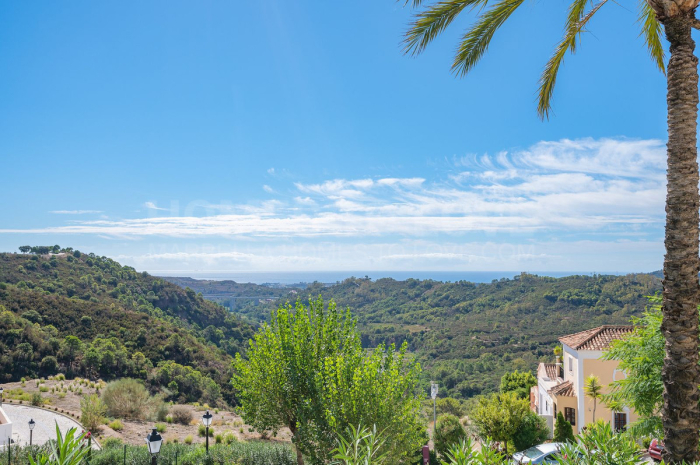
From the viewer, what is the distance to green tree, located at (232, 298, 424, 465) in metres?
8.80

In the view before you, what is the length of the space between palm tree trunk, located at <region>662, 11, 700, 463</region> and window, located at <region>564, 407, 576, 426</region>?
15.7 m

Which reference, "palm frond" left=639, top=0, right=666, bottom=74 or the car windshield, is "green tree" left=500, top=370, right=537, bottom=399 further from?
"palm frond" left=639, top=0, right=666, bottom=74

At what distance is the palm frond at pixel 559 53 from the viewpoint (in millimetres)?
5867

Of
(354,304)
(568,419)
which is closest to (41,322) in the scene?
(568,419)

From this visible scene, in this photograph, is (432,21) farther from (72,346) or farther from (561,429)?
(72,346)

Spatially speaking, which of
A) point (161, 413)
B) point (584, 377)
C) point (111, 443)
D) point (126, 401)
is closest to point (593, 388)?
point (584, 377)

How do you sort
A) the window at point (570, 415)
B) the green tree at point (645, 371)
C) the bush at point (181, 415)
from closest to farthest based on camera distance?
the green tree at point (645, 371) < the window at point (570, 415) < the bush at point (181, 415)

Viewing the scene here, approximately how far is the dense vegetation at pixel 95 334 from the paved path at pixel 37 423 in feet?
29.3

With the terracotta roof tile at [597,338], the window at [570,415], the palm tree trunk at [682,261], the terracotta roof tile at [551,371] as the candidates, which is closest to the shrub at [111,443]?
the palm tree trunk at [682,261]

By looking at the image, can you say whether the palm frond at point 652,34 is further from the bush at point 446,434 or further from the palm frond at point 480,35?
the bush at point 446,434

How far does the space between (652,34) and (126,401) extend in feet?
87.6

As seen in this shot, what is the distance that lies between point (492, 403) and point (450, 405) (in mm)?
15171

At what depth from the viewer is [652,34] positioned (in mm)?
6672

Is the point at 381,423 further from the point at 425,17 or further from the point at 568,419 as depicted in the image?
the point at 568,419
